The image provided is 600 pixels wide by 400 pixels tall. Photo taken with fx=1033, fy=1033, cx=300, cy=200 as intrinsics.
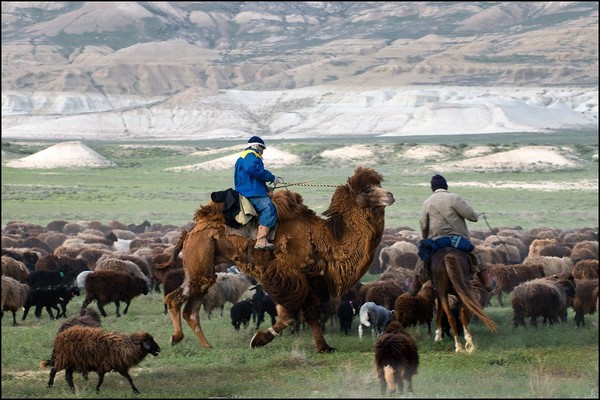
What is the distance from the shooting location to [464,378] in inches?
404

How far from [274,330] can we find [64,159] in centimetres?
7519

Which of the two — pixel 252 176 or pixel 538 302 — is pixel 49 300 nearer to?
pixel 252 176

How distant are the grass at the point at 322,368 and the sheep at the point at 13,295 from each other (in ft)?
2.79

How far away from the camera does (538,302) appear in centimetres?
1497

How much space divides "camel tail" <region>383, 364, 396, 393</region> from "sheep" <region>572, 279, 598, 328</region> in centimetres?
641

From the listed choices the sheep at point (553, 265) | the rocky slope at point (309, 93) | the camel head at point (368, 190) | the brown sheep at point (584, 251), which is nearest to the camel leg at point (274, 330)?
the camel head at point (368, 190)

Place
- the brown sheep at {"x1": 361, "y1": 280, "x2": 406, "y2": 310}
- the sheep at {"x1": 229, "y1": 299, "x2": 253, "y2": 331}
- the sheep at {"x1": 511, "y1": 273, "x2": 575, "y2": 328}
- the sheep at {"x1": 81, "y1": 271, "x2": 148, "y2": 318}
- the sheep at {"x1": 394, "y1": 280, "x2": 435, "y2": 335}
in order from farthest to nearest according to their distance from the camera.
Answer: the sheep at {"x1": 81, "y1": 271, "x2": 148, "y2": 318}
the brown sheep at {"x1": 361, "y1": 280, "x2": 406, "y2": 310}
the sheep at {"x1": 229, "y1": 299, "x2": 253, "y2": 331}
the sheep at {"x1": 511, "y1": 273, "x2": 575, "y2": 328}
the sheep at {"x1": 394, "y1": 280, "x2": 435, "y2": 335}

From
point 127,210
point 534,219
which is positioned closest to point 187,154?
point 127,210

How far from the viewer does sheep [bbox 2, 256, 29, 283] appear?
19516 mm

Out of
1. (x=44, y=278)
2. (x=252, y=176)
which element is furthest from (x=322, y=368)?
(x=44, y=278)

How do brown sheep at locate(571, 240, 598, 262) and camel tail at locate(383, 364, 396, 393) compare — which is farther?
brown sheep at locate(571, 240, 598, 262)

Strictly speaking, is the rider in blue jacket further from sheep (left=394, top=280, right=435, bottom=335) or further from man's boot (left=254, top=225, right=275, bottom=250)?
sheep (left=394, top=280, right=435, bottom=335)

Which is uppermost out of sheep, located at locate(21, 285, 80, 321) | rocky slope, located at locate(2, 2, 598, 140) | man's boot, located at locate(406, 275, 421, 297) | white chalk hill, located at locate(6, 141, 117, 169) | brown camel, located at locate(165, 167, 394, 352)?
rocky slope, located at locate(2, 2, 598, 140)

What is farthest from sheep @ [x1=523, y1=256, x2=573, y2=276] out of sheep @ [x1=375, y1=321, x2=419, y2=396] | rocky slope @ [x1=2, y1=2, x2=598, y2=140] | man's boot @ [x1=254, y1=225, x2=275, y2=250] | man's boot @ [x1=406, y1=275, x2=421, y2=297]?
rocky slope @ [x1=2, y1=2, x2=598, y2=140]
